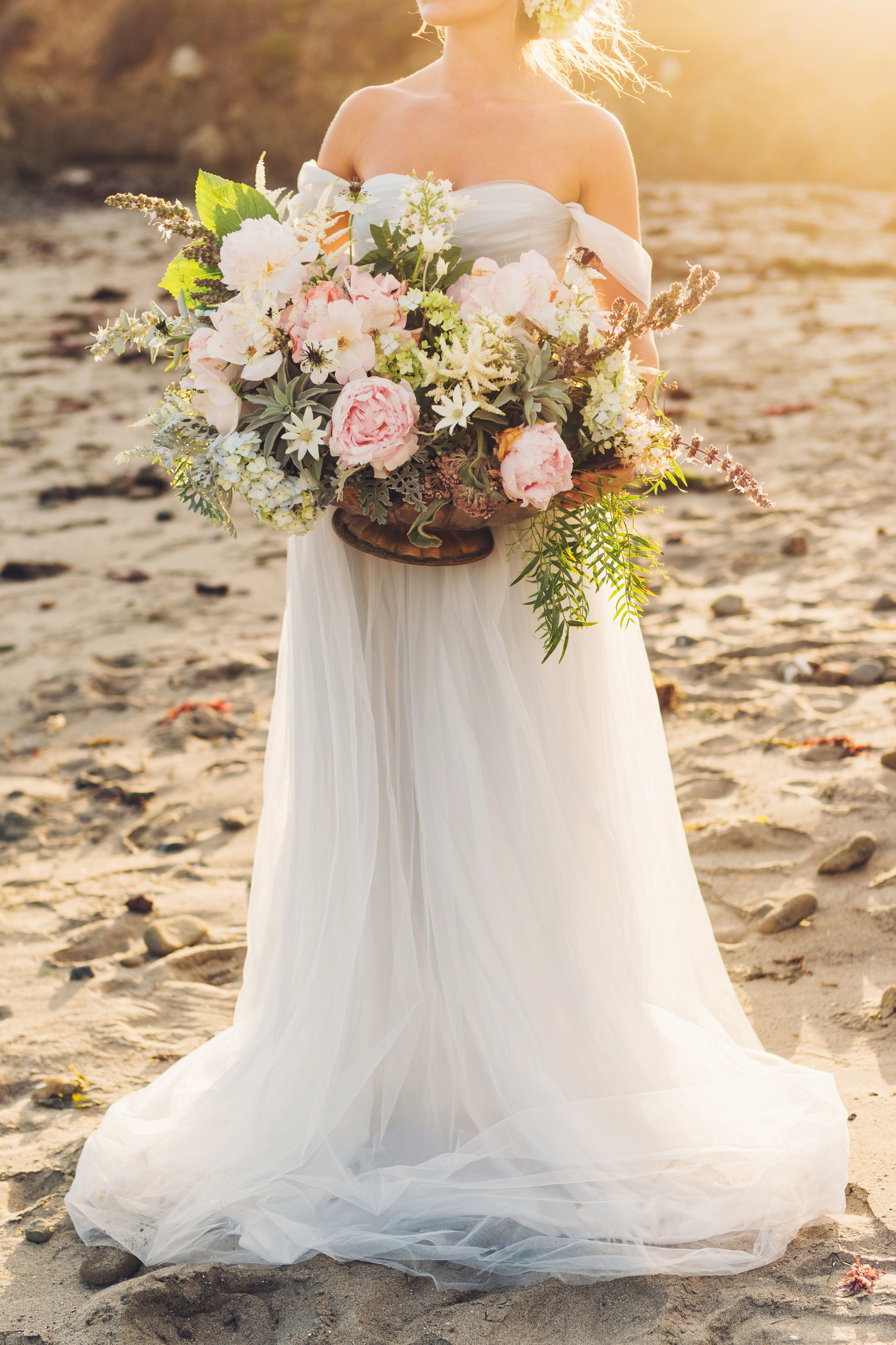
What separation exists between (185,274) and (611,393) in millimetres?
962

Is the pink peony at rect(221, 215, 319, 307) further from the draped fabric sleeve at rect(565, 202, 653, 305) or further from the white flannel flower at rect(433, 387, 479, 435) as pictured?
the draped fabric sleeve at rect(565, 202, 653, 305)

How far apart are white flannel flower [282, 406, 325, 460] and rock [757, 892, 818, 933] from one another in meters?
2.28

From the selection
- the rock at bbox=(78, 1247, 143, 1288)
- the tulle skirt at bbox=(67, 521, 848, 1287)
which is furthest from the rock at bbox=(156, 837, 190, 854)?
the rock at bbox=(78, 1247, 143, 1288)

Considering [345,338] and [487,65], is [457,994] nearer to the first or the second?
[345,338]

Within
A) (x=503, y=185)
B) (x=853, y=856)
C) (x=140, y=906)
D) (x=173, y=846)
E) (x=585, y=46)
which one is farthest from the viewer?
(x=173, y=846)

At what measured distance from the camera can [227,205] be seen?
2475 millimetres

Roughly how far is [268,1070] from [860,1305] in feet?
4.36

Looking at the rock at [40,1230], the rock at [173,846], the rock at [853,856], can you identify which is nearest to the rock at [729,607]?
the rock at [853,856]

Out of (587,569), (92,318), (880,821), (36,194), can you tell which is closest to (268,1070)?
(587,569)

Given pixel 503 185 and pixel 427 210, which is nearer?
pixel 427 210

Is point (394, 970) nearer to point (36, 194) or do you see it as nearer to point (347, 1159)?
point (347, 1159)

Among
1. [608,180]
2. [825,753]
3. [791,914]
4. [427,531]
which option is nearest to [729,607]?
[825,753]

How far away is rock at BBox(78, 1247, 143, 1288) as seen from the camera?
8.20 feet

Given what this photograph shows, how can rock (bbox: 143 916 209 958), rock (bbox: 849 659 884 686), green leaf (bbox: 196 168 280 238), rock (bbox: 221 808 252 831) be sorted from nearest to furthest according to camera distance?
green leaf (bbox: 196 168 280 238) < rock (bbox: 143 916 209 958) < rock (bbox: 221 808 252 831) < rock (bbox: 849 659 884 686)
